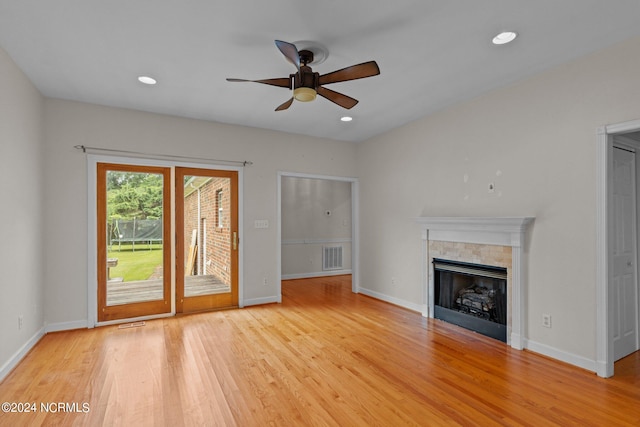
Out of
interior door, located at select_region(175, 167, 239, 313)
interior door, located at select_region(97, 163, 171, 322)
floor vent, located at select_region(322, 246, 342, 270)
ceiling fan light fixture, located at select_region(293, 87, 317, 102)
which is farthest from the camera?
floor vent, located at select_region(322, 246, 342, 270)

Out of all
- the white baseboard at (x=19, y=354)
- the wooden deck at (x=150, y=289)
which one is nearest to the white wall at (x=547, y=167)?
the wooden deck at (x=150, y=289)

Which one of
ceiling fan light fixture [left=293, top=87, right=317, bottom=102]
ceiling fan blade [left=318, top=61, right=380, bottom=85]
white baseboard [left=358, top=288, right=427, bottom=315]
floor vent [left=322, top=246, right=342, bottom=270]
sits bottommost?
white baseboard [left=358, top=288, right=427, bottom=315]

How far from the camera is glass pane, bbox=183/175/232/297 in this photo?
4.68 meters

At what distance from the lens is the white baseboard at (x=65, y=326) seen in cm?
383

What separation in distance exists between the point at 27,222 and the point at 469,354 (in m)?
4.74

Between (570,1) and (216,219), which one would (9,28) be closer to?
(216,219)

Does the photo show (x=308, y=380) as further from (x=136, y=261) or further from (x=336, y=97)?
(x=136, y=261)

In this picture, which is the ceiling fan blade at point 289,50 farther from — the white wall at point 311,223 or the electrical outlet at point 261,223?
the white wall at point 311,223

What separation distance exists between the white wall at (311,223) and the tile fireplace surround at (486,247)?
10.8 ft

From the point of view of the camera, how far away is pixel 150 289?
4.43 meters

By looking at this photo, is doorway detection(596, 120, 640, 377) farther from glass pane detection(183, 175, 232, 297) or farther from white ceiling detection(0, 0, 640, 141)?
glass pane detection(183, 175, 232, 297)

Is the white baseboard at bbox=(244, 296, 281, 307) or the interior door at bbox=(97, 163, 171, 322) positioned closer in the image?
the interior door at bbox=(97, 163, 171, 322)

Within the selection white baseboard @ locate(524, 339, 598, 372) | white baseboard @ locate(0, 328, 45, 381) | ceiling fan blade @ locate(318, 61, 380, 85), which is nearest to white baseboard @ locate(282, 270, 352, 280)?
white baseboard @ locate(0, 328, 45, 381)

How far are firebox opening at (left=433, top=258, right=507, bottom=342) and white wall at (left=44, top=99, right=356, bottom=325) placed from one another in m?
2.56
